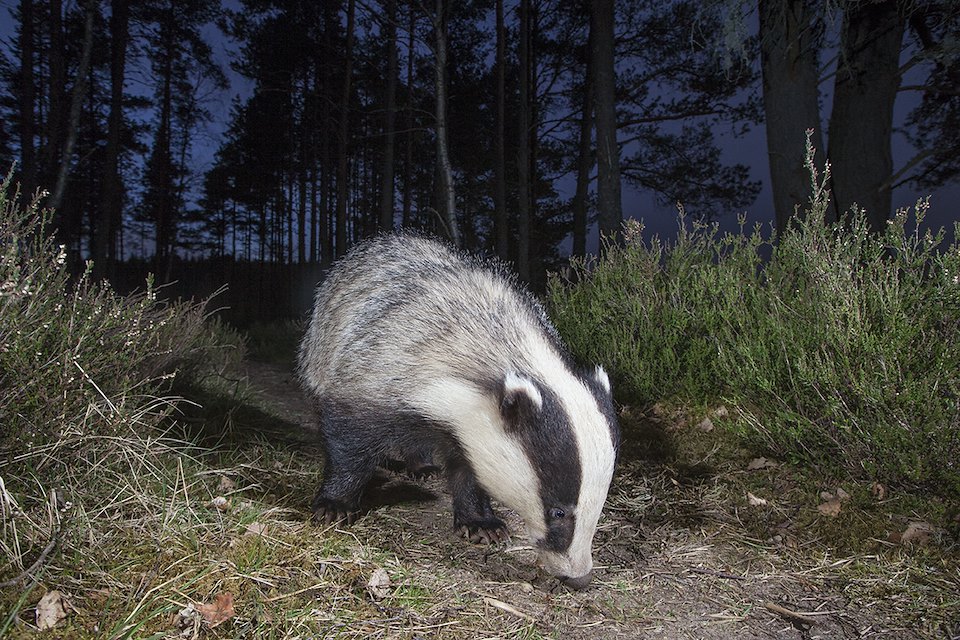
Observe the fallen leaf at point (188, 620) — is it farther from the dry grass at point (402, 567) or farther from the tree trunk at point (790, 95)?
the tree trunk at point (790, 95)

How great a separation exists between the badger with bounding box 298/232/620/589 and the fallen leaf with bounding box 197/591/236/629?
3.40ft

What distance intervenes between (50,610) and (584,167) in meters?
16.7

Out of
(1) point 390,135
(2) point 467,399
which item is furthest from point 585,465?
(1) point 390,135

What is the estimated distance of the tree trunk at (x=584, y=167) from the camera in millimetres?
16297

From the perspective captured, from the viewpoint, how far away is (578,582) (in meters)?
2.51

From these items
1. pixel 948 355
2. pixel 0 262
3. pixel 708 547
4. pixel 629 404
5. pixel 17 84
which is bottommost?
pixel 708 547

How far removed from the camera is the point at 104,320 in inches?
118

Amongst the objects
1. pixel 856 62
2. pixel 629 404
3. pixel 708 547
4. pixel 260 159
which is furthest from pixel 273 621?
pixel 260 159

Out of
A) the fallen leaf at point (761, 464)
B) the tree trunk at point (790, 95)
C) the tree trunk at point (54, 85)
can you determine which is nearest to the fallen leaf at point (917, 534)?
the fallen leaf at point (761, 464)

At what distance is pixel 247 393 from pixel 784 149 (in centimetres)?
669

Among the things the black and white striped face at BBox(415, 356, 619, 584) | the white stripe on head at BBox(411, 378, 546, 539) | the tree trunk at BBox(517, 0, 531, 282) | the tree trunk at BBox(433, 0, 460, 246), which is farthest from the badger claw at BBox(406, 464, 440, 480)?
the tree trunk at BBox(517, 0, 531, 282)

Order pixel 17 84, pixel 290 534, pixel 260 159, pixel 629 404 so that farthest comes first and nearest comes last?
pixel 260 159 → pixel 17 84 → pixel 629 404 → pixel 290 534

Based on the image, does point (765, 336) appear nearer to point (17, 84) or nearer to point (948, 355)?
point (948, 355)

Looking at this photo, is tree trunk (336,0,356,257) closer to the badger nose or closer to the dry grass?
the dry grass
